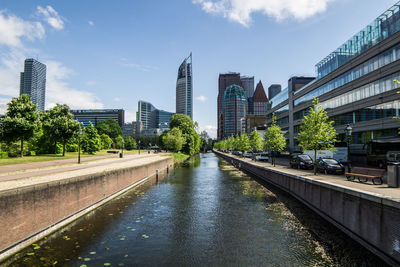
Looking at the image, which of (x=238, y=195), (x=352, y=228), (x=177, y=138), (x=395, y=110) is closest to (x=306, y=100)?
(x=395, y=110)

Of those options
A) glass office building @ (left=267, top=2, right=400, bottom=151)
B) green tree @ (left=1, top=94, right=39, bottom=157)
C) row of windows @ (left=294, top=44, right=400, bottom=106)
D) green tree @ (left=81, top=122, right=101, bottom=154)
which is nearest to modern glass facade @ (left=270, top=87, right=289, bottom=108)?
row of windows @ (left=294, top=44, right=400, bottom=106)

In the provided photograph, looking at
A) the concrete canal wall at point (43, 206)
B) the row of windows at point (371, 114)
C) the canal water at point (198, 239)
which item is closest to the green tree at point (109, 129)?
the row of windows at point (371, 114)

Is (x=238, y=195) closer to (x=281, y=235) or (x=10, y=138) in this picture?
(x=281, y=235)

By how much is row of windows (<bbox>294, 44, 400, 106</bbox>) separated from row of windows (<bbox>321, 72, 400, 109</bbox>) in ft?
7.62

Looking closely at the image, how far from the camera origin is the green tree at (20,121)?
1325 inches

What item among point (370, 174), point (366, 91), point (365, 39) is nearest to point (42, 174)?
point (370, 174)

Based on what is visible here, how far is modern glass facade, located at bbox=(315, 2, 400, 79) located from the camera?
35.6 meters

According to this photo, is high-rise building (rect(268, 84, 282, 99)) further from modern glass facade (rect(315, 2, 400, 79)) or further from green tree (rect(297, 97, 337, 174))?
green tree (rect(297, 97, 337, 174))

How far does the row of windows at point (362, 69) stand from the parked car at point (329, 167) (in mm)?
22279

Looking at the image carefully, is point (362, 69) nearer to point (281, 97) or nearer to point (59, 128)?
point (281, 97)

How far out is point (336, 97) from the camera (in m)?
48.7

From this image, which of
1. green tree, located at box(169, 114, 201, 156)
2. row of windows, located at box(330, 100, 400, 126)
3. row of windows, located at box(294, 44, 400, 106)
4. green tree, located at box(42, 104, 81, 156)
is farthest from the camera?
green tree, located at box(169, 114, 201, 156)

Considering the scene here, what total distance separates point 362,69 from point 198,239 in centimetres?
4394

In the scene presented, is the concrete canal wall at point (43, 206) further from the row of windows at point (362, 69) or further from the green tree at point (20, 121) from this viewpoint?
the row of windows at point (362, 69)
